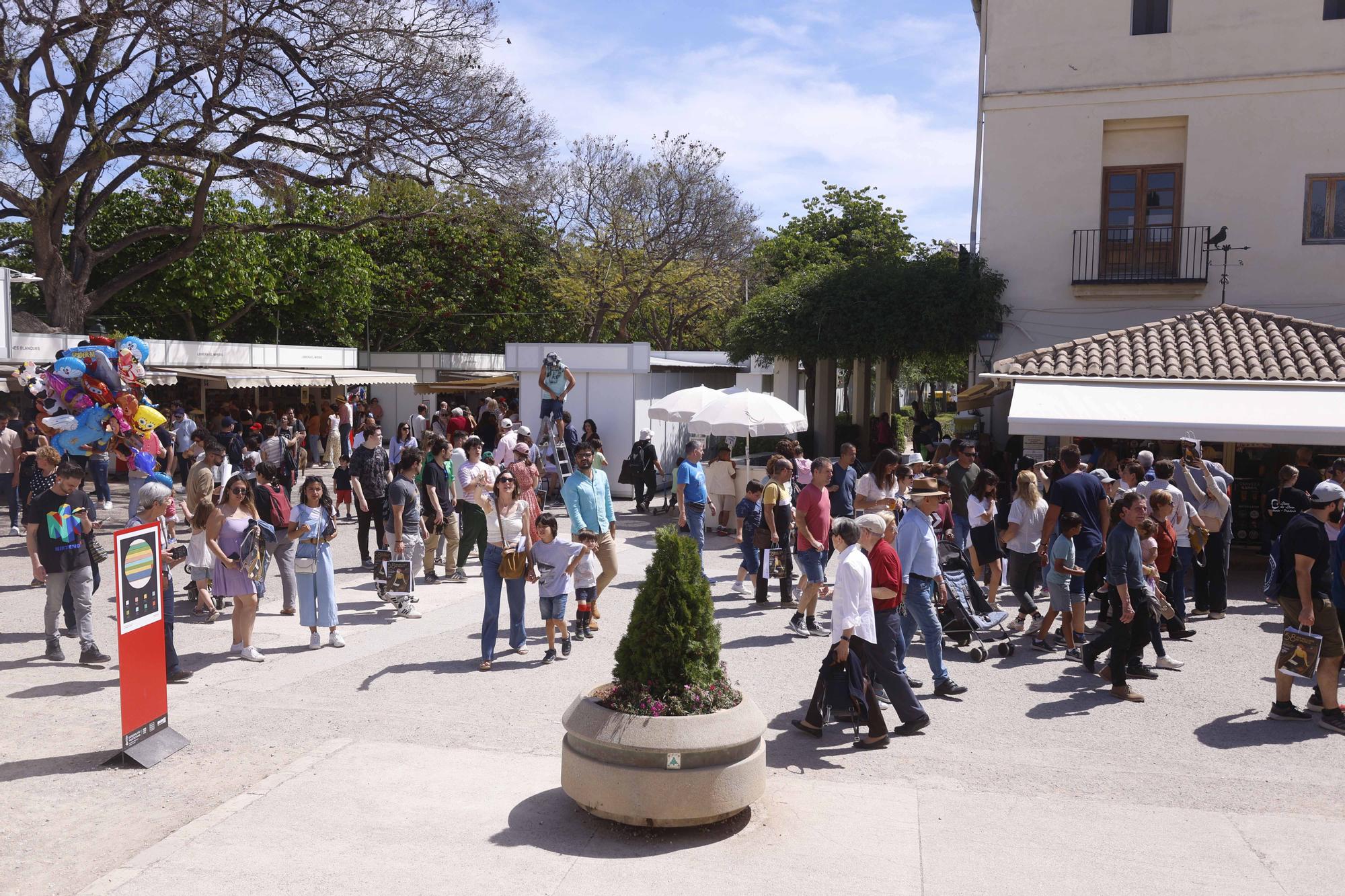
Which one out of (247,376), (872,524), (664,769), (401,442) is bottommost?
(664,769)

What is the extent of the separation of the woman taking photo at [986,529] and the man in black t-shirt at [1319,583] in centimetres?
301

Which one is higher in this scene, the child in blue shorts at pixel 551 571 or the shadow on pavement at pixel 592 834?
the child in blue shorts at pixel 551 571

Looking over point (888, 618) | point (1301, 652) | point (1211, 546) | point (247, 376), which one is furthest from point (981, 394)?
point (247, 376)

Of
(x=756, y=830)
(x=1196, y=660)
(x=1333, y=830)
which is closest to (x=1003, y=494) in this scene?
(x=1196, y=660)

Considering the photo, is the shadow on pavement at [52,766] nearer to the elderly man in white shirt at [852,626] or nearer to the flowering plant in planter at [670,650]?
the flowering plant in planter at [670,650]

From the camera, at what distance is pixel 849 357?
21.2m

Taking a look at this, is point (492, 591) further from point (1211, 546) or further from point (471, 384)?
point (471, 384)

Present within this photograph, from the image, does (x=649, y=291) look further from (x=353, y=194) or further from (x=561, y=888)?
(x=561, y=888)

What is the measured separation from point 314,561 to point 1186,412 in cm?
1034

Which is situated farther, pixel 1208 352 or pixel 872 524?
pixel 1208 352

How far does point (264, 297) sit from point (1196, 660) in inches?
1057

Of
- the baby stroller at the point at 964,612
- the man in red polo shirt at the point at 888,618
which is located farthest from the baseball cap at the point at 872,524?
the baby stroller at the point at 964,612

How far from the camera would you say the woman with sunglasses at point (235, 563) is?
27.7 feet

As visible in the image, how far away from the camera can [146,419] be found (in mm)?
11234
